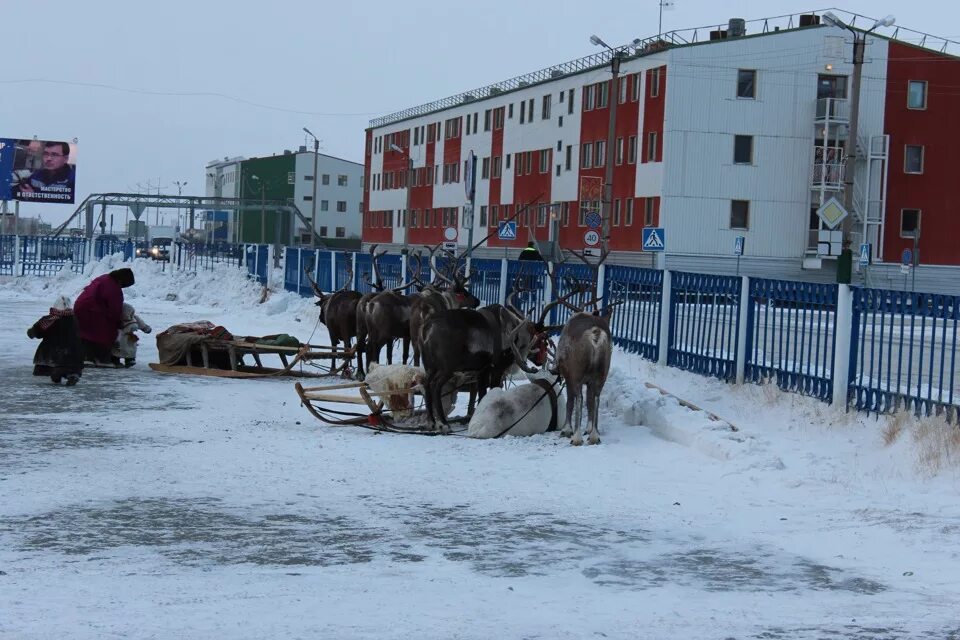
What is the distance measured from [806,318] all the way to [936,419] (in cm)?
310

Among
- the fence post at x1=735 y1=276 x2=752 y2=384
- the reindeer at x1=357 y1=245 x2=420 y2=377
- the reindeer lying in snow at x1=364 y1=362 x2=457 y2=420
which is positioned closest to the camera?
the reindeer lying in snow at x1=364 y1=362 x2=457 y2=420

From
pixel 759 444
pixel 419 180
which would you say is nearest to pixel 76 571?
pixel 759 444

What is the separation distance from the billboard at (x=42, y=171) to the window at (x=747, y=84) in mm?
34490

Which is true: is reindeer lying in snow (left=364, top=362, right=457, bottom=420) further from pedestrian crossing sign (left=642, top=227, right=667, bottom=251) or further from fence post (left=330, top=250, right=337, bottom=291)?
fence post (left=330, top=250, right=337, bottom=291)

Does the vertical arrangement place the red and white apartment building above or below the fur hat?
above

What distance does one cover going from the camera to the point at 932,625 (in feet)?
21.8

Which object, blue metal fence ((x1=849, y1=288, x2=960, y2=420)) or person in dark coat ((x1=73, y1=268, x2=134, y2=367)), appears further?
person in dark coat ((x1=73, y1=268, x2=134, y2=367))

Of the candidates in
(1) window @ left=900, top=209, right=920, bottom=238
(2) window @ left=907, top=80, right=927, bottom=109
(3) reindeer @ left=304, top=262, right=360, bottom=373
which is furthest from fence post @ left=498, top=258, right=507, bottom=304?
(2) window @ left=907, top=80, right=927, bottom=109

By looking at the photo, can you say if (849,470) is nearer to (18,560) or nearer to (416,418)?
(416,418)

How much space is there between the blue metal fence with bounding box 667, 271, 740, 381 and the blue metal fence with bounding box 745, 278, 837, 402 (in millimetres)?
388

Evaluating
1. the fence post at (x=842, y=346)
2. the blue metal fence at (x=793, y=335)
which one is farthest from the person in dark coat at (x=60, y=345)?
the fence post at (x=842, y=346)

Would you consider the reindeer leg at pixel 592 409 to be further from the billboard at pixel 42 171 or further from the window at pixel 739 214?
the billboard at pixel 42 171

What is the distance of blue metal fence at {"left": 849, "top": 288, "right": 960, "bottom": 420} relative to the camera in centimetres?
1205

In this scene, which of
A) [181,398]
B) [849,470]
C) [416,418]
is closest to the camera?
[849,470]
